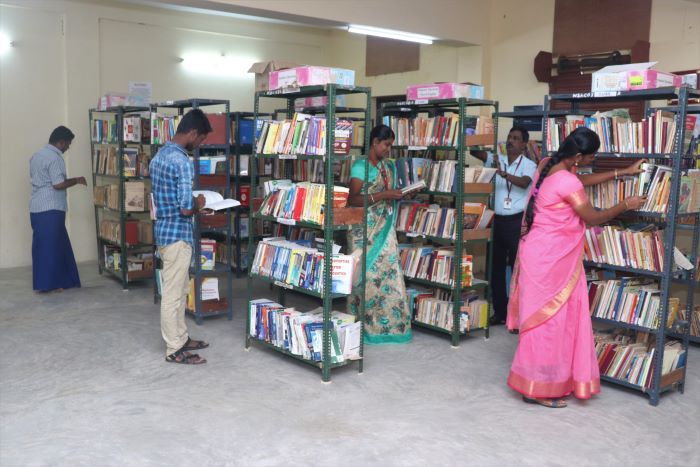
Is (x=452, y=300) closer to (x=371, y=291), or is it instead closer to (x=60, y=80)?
(x=371, y=291)

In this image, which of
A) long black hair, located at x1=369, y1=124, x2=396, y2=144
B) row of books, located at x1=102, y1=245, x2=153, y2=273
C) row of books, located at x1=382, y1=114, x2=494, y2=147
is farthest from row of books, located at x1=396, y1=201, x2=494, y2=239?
row of books, located at x1=102, y1=245, x2=153, y2=273

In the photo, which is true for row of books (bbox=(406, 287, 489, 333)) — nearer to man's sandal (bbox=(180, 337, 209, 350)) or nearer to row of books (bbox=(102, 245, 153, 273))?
man's sandal (bbox=(180, 337, 209, 350))

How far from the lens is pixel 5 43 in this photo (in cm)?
834

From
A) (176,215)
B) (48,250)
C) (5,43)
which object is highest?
(5,43)

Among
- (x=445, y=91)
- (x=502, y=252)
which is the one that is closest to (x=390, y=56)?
(x=445, y=91)

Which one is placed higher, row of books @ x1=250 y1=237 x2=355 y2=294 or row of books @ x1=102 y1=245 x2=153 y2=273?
row of books @ x1=250 y1=237 x2=355 y2=294

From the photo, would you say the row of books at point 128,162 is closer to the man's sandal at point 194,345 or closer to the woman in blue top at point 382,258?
the man's sandal at point 194,345

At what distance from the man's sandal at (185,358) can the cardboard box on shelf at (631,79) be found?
3.57 meters

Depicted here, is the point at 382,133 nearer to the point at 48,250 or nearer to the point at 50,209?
the point at 50,209

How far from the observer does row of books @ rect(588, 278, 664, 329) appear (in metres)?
4.41

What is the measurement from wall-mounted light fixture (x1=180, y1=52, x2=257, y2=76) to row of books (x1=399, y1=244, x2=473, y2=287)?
5.45 metres

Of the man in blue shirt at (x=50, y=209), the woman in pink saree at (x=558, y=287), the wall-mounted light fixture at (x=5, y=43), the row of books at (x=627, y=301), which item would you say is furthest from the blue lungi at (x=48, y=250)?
the row of books at (x=627, y=301)

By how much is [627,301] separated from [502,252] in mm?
1794

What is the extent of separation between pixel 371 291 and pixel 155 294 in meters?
2.61
